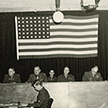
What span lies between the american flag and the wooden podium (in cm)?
169

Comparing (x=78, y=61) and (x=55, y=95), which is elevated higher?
(x=78, y=61)

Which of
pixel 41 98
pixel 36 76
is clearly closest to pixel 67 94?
pixel 41 98

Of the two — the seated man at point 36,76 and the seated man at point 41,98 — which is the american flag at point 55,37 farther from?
the seated man at point 41,98

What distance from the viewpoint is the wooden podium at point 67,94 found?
5227 mm

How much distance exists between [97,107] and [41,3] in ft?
11.6

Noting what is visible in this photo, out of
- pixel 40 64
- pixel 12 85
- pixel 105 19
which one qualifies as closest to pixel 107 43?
pixel 105 19

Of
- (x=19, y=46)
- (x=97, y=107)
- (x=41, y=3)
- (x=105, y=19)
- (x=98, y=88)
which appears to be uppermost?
(x=41, y=3)

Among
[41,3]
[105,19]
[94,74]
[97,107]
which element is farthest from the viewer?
[105,19]

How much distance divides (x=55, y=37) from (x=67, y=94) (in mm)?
2078

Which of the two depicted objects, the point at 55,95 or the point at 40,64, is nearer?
the point at 55,95

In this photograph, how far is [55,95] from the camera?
5277mm

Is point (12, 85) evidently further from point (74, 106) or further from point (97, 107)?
point (97, 107)

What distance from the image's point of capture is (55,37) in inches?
265

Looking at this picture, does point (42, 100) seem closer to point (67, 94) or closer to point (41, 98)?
point (41, 98)
